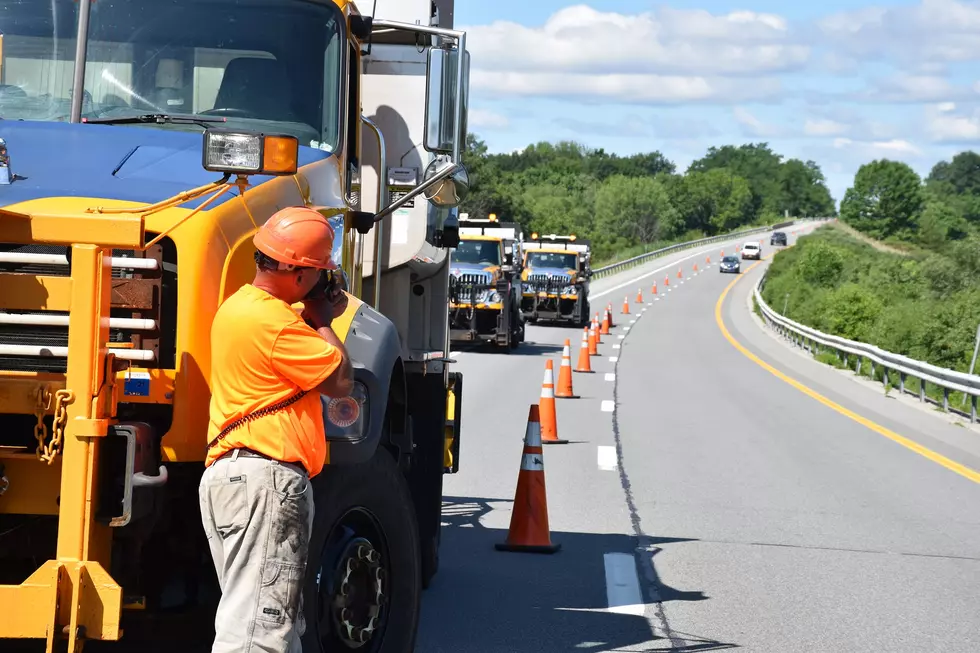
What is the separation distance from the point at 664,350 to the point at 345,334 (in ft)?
103

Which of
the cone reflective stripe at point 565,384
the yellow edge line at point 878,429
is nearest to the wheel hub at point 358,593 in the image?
the yellow edge line at point 878,429

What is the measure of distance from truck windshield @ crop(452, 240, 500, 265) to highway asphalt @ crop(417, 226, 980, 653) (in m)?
9.66

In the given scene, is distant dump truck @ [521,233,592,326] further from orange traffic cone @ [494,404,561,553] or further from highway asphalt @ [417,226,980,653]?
orange traffic cone @ [494,404,561,553]

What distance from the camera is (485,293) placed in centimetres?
3084

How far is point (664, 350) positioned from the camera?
36.2 m

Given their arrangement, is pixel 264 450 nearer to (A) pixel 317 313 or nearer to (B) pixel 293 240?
(A) pixel 317 313

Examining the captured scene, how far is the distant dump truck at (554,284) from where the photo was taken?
142 ft

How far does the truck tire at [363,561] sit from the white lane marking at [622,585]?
92.4 inches

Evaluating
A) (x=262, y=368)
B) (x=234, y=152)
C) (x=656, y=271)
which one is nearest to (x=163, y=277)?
(x=234, y=152)

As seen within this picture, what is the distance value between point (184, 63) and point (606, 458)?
9.05 meters

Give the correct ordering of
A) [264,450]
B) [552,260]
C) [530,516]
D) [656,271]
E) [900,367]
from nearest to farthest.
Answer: [264,450] < [530,516] < [900,367] < [552,260] < [656,271]

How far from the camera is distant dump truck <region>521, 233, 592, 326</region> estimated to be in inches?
1702

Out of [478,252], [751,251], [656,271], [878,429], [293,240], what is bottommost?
Result: [878,429]

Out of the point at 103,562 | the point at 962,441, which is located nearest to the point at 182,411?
the point at 103,562
